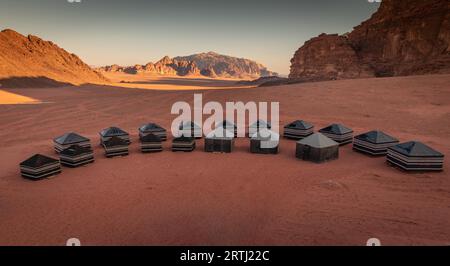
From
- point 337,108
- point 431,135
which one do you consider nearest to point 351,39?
point 337,108

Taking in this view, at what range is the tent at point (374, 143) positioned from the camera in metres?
12.1

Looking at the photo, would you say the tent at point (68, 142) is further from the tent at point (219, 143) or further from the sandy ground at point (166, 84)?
the sandy ground at point (166, 84)

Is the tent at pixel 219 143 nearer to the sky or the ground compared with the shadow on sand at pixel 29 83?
nearer to the ground

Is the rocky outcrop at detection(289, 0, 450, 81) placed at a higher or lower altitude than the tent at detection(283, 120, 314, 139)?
higher

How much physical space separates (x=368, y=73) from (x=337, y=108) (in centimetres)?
3709

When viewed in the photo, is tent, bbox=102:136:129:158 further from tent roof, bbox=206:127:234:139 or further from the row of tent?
tent roof, bbox=206:127:234:139

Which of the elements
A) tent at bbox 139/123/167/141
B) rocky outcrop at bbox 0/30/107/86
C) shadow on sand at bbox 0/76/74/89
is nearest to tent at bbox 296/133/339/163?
tent at bbox 139/123/167/141

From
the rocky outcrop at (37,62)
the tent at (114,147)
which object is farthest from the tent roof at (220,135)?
the rocky outcrop at (37,62)

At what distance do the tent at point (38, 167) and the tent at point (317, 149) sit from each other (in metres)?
9.37

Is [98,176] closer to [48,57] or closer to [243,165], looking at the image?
[243,165]

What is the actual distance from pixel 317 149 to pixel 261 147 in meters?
2.48

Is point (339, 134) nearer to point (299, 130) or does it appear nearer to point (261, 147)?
point (299, 130)

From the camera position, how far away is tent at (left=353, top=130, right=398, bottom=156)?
12070 mm

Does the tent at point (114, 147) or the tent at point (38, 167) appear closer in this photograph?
the tent at point (38, 167)
